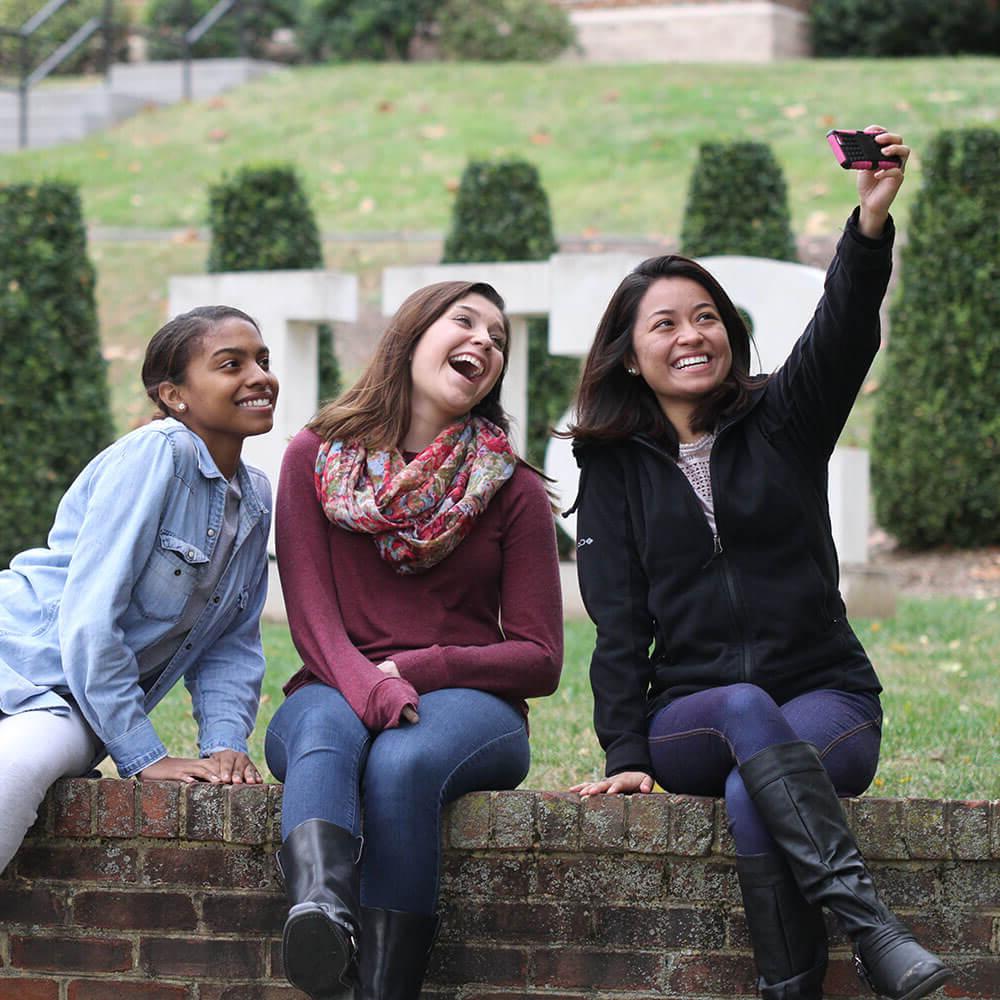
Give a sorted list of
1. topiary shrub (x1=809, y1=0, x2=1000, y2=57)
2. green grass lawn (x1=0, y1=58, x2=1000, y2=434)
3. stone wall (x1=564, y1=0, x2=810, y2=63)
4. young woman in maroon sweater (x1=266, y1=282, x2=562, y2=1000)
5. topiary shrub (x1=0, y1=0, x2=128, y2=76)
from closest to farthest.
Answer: young woman in maroon sweater (x1=266, y1=282, x2=562, y2=1000) → green grass lawn (x1=0, y1=58, x2=1000, y2=434) → topiary shrub (x1=809, y1=0, x2=1000, y2=57) → stone wall (x1=564, y1=0, x2=810, y2=63) → topiary shrub (x1=0, y1=0, x2=128, y2=76)

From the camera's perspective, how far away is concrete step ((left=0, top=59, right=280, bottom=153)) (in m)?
19.2

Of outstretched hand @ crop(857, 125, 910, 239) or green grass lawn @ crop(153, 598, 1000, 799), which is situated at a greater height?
outstretched hand @ crop(857, 125, 910, 239)

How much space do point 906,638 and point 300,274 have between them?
11.3 feet

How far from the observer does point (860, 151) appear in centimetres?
304

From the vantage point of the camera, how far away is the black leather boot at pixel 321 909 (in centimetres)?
275

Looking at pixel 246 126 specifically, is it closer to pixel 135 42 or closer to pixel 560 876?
pixel 135 42

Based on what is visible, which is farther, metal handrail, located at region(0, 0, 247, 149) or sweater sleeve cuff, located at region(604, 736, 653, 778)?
metal handrail, located at region(0, 0, 247, 149)

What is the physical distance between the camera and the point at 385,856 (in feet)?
9.74

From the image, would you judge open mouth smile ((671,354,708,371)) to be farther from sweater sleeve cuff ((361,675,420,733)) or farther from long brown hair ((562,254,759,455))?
sweater sleeve cuff ((361,675,420,733))

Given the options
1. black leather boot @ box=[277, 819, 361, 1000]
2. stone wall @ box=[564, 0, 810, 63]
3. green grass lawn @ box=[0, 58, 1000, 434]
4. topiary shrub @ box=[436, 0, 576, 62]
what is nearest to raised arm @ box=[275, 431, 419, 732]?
black leather boot @ box=[277, 819, 361, 1000]

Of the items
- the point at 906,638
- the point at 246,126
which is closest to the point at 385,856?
the point at 906,638

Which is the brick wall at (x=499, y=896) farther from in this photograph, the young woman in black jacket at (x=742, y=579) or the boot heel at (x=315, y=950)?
the boot heel at (x=315, y=950)

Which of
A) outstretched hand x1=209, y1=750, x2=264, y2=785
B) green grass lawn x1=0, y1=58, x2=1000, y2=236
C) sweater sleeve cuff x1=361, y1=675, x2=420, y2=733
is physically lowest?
outstretched hand x1=209, y1=750, x2=264, y2=785

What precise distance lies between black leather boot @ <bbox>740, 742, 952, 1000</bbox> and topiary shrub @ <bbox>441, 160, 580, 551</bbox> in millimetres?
6488
